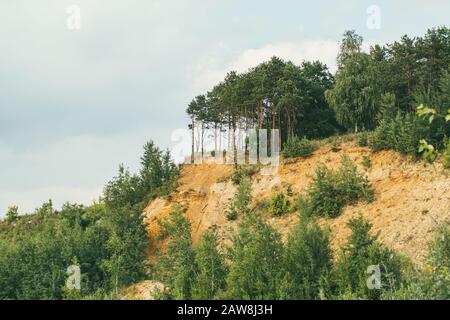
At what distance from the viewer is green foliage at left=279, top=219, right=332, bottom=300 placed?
30172mm

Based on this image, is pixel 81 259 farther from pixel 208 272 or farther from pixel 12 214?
pixel 12 214

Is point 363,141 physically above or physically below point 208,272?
above

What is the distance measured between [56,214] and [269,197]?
30.1 metres

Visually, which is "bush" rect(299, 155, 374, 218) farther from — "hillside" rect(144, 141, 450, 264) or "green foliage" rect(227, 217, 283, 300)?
"green foliage" rect(227, 217, 283, 300)

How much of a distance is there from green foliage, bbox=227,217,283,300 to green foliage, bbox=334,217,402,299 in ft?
11.4

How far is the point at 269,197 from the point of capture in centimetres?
5044

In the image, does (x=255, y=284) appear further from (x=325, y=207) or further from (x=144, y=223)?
(x=144, y=223)

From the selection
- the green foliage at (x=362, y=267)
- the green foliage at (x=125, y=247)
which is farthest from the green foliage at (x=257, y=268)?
the green foliage at (x=125, y=247)

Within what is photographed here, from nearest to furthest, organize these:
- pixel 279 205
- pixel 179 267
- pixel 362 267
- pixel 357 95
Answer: pixel 362 267 → pixel 179 267 → pixel 279 205 → pixel 357 95

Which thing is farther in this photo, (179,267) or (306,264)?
(179,267)

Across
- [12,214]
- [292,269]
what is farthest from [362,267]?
[12,214]

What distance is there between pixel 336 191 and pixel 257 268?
54.7 feet

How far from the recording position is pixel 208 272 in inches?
1342

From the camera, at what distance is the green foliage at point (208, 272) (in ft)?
107
